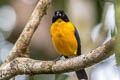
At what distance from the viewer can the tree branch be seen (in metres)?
1.68

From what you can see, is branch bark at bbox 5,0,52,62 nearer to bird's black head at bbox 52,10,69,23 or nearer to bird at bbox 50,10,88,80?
bird at bbox 50,10,88,80

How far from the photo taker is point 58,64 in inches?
79.7

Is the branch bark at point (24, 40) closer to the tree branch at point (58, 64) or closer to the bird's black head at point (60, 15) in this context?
the tree branch at point (58, 64)

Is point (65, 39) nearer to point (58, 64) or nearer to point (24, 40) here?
point (24, 40)

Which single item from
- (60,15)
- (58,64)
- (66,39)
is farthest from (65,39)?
(58,64)

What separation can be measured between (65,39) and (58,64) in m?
1.49

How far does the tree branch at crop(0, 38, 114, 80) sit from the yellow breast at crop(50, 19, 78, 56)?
3.82ft

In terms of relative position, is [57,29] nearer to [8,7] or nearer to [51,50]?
[51,50]

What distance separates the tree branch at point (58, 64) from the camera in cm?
168

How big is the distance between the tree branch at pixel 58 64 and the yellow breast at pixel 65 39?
3.82ft

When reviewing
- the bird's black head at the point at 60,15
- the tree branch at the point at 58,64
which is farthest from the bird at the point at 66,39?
the tree branch at the point at 58,64

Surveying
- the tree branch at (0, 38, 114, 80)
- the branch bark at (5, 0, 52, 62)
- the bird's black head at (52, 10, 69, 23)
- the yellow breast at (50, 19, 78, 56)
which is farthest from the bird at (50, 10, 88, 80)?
the tree branch at (0, 38, 114, 80)

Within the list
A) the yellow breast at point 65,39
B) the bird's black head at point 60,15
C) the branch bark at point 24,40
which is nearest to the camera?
the branch bark at point 24,40

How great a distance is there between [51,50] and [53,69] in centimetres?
261
